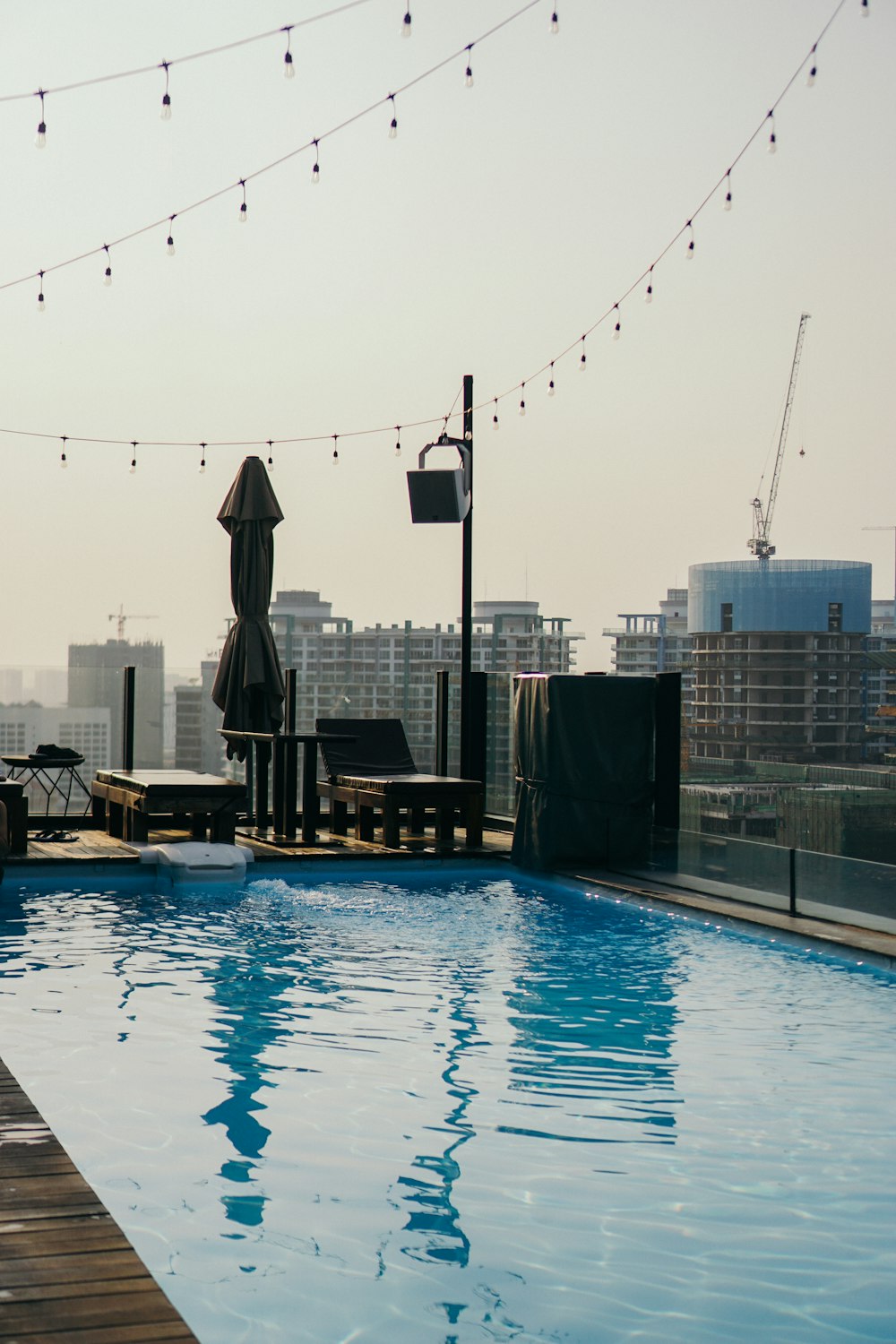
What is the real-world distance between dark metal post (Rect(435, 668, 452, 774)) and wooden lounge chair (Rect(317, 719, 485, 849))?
0.38 feet

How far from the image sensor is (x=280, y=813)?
9.57m

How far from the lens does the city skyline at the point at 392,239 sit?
26.5 feet

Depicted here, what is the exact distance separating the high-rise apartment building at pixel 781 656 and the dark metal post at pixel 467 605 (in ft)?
309

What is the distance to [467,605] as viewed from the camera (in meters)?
10.6

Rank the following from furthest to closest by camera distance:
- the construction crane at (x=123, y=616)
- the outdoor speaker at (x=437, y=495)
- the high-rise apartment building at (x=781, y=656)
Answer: the high-rise apartment building at (x=781, y=656) < the construction crane at (x=123, y=616) < the outdoor speaker at (x=437, y=495)

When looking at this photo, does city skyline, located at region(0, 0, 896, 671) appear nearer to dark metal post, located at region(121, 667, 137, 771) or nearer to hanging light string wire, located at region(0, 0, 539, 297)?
hanging light string wire, located at region(0, 0, 539, 297)

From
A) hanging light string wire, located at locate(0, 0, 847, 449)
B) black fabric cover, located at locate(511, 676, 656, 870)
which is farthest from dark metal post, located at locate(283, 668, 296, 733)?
black fabric cover, located at locate(511, 676, 656, 870)

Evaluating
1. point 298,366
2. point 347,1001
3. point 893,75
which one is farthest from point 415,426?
point 347,1001

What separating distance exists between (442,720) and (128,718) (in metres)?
2.37

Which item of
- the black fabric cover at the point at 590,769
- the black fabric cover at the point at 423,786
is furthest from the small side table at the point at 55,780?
the black fabric cover at the point at 590,769

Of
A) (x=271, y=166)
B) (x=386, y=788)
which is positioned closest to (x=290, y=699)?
(x=386, y=788)

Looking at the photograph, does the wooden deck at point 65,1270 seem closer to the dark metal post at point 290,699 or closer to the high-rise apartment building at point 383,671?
the dark metal post at point 290,699

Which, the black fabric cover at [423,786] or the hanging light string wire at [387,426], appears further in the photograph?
the black fabric cover at [423,786]

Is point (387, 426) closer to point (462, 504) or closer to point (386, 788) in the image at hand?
point (462, 504)
